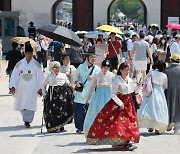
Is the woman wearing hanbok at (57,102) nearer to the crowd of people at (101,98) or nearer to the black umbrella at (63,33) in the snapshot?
the crowd of people at (101,98)

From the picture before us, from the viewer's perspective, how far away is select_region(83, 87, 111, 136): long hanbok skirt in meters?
12.4

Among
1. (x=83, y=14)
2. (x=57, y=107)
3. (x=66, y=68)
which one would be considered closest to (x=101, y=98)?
(x=57, y=107)

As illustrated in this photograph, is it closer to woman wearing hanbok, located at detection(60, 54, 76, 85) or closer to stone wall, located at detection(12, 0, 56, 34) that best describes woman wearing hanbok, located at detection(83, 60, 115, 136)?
woman wearing hanbok, located at detection(60, 54, 76, 85)

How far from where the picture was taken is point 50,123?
1373 cm

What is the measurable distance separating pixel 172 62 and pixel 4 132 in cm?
337

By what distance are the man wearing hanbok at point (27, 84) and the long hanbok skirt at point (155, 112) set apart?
252cm

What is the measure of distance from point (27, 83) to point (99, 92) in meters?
2.66

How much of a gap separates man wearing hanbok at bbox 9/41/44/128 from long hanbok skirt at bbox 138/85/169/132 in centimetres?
252

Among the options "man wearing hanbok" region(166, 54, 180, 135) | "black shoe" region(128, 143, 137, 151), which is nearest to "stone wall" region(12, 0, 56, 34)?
"man wearing hanbok" region(166, 54, 180, 135)

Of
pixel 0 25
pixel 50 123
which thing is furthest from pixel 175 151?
pixel 0 25

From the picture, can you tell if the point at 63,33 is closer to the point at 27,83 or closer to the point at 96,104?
the point at 27,83

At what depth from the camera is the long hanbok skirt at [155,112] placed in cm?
1302

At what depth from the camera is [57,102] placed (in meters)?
13.9

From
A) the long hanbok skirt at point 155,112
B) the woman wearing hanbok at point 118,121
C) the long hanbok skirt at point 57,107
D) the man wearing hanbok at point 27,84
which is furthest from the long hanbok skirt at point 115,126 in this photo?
the man wearing hanbok at point 27,84
